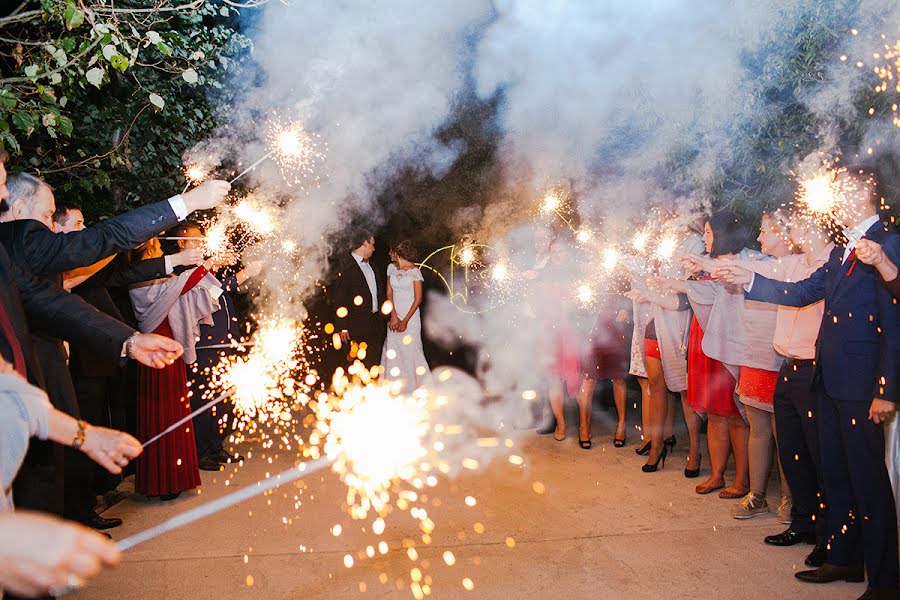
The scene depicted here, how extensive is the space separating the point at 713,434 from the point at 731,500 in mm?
495

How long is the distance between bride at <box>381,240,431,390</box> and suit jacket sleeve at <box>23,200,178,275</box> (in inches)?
169

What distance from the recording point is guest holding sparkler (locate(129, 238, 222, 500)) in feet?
16.8

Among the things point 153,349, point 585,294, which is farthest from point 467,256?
point 153,349

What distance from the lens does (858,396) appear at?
346 centimetres

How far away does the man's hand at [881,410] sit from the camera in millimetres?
3264

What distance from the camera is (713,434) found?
17.1 ft

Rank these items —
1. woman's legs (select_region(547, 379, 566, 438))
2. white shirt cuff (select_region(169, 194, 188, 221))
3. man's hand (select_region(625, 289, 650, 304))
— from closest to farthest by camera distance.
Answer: white shirt cuff (select_region(169, 194, 188, 221)) → man's hand (select_region(625, 289, 650, 304)) → woman's legs (select_region(547, 379, 566, 438))

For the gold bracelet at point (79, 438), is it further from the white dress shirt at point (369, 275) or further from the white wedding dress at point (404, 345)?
the white wedding dress at point (404, 345)

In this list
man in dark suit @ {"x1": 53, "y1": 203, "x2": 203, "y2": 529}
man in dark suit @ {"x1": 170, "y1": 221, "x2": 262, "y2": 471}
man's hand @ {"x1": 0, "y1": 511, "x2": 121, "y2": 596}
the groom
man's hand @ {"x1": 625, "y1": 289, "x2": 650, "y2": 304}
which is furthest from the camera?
the groom

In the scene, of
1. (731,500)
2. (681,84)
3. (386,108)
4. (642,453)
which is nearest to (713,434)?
(731,500)

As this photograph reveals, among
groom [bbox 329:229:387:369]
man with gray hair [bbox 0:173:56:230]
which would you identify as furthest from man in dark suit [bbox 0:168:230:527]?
groom [bbox 329:229:387:369]

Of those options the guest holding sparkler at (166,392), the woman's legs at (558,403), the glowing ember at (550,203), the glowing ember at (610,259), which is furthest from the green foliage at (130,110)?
the woman's legs at (558,403)

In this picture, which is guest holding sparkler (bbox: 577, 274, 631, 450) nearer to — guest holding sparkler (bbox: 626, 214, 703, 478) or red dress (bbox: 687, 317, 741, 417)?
guest holding sparkler (bbox: 626, 214, 703, 478)

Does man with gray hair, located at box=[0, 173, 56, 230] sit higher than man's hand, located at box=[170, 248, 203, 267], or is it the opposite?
man with gray hair, located at box=[0, 173, 56, 230]
